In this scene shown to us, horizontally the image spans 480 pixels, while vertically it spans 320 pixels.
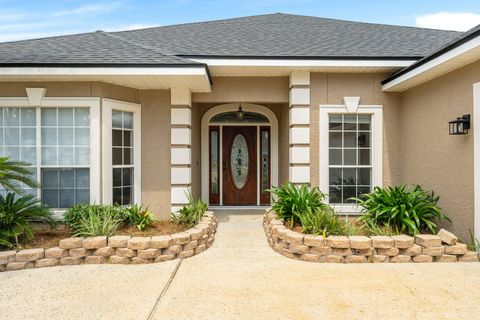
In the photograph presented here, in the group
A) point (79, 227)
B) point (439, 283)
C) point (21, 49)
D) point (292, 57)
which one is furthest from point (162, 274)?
point (21, 49)

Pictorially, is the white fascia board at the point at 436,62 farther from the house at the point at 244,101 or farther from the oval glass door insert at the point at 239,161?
the oval glass door insert at the point at 239,161

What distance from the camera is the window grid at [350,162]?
6379 millimetres

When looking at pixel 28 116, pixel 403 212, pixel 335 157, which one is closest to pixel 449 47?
pixel 403 212

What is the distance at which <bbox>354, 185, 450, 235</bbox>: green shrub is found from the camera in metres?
4.75

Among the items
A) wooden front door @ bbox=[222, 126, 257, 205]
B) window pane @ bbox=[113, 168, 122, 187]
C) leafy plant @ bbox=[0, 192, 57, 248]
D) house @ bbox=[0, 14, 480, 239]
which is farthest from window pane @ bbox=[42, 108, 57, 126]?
wooden front door @ bbox=[222, 126, 257, 205]

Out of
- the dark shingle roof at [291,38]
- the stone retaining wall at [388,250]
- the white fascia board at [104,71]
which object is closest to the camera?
the stone retaining wall at [388,250]

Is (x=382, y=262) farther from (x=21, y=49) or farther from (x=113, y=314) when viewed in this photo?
(x=21, y=49)

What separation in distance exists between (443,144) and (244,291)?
422 centimetres

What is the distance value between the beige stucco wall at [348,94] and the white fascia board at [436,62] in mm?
252

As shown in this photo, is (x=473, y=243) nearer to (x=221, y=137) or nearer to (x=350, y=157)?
(x=350, y=157)

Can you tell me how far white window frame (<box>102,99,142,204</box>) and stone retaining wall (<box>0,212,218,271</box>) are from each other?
149 cm

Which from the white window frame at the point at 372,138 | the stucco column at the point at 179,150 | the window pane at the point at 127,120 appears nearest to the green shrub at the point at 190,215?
the stucco column at the point at 179,150

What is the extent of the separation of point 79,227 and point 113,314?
8.03ft

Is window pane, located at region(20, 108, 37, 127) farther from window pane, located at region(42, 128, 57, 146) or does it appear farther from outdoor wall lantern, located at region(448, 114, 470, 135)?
outdoor wall lantern, located at region(448, 114, 470, 135)
